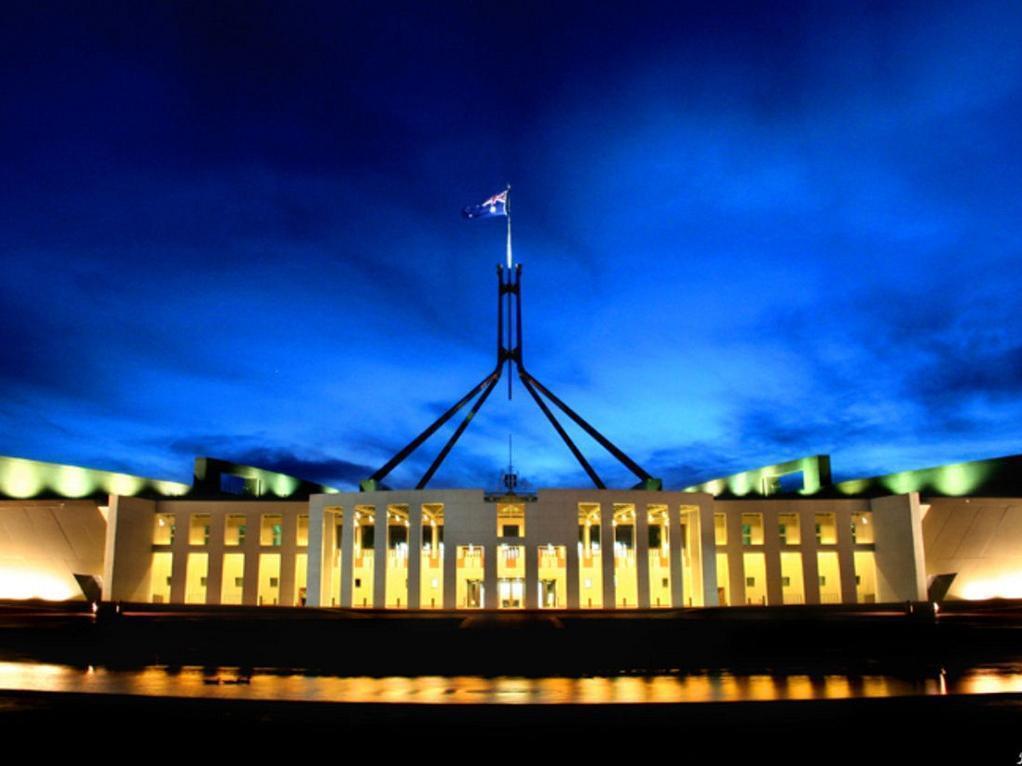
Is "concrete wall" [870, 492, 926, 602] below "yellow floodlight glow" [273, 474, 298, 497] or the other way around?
below

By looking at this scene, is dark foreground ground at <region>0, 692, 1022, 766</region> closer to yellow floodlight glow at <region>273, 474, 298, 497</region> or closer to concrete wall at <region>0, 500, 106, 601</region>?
concrete wall at <region>0, 500, 106, 601</region>

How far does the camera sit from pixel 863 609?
26125 millimetres

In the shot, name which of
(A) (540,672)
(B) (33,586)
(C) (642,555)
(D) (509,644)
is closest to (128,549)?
(B) (33,586)

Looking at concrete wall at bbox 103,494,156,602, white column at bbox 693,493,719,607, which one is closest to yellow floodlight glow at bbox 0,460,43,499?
concrete wall at bbox 103,494,156,602

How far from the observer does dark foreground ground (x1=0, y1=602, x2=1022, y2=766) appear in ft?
28.0

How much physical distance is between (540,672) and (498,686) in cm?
194

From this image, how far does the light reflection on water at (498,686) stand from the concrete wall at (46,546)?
23238 millimetres

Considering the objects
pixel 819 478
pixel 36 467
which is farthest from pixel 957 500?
pixel 36 467

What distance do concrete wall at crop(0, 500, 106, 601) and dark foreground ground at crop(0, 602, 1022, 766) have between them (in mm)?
8734

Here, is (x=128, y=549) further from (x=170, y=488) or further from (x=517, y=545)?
(x=517, y=545)

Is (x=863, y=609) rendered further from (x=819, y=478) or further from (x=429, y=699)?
(x=429, y=699)

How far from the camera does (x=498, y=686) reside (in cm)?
1221

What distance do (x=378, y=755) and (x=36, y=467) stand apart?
3582 cm

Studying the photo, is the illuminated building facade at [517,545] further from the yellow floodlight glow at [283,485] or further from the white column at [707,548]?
the yellow floodlight glow at [283,485]
